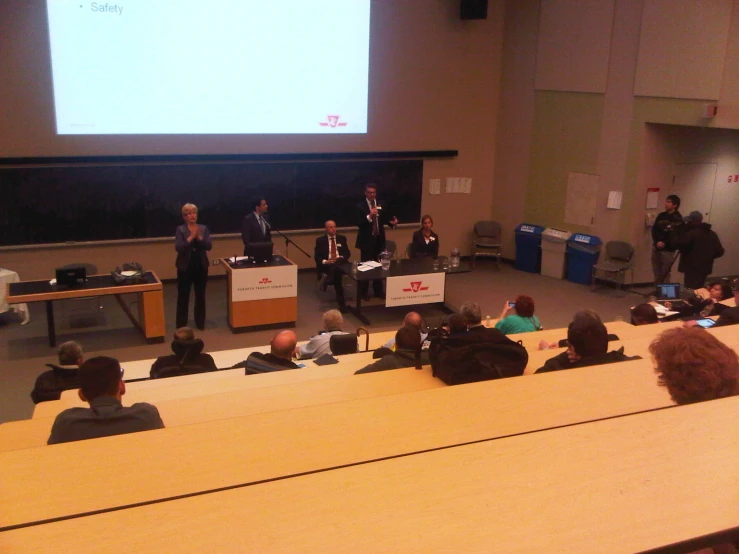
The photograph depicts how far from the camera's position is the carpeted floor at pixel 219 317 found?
715cm

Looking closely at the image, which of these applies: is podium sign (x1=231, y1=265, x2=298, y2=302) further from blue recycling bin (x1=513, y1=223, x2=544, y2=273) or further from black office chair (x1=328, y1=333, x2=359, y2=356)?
blue recycling bin (x1=513, y1=223, x2=544, y2=273)

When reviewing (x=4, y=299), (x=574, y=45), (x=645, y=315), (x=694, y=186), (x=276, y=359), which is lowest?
(x=4, y=299)

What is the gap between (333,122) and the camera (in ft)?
33.8

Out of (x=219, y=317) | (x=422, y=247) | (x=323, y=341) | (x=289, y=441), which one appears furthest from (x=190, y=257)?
(x=289, y=441)

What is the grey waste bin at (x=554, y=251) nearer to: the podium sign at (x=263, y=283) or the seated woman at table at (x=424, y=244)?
the seated woman at table at (x=424, y=244)

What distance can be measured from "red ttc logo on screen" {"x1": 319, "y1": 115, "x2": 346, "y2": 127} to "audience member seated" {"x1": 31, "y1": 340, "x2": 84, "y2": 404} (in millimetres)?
6019

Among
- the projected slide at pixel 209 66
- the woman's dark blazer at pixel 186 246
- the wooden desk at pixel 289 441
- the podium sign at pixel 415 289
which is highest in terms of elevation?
the projected slide at pixel 209 66

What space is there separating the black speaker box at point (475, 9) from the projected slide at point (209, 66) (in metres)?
1.60

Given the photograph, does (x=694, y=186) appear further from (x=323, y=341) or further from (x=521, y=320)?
(x=323, y=341)

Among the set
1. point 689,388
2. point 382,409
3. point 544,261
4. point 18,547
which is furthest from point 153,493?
point 544,261

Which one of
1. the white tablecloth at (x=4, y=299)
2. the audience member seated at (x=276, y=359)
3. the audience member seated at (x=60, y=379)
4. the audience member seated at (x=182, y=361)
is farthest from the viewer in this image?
the white tablecloth at (x=4, y=299)

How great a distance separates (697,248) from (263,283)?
217 inches

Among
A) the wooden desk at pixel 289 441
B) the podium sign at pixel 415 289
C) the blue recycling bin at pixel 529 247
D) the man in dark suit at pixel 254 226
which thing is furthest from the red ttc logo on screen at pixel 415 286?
the wooden desk at pixel 289 441

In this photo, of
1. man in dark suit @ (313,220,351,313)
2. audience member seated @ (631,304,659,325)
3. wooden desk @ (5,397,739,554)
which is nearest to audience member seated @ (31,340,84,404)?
wooden desk @ (5,397,739,554)
